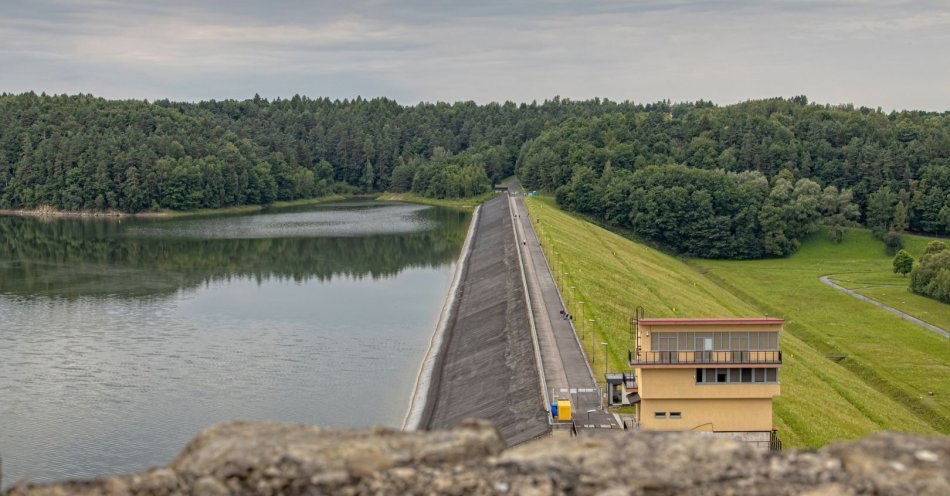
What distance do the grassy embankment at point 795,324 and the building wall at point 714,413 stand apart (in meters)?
3.27

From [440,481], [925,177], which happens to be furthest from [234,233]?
[440,481]

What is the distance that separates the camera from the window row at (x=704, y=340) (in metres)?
33.5

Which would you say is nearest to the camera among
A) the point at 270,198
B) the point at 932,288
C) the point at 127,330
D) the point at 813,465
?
the point at 813,465

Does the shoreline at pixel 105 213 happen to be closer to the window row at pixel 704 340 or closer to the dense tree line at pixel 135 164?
the dense tree line at pixel 135 164

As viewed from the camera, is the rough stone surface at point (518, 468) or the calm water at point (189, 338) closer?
the rough stone surface at point (518, 468)

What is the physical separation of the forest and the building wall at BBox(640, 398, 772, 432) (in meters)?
90.6

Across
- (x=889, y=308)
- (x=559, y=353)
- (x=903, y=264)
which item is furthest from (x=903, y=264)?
(x=559, y=353)

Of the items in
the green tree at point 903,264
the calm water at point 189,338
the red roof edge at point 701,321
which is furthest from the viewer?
the green tree at point 903,264

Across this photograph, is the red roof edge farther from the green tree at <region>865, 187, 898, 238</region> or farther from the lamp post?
the green tree at <region>865, 187, 898, 238</region>

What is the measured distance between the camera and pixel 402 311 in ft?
237

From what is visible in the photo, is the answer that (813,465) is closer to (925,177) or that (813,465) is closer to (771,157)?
(925,177)

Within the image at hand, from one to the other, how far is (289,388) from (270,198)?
141584 mm

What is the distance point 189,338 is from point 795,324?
146 feet

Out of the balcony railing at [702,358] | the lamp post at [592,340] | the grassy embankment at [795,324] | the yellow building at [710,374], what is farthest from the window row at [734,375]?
→ the lamp post at [592,340]
